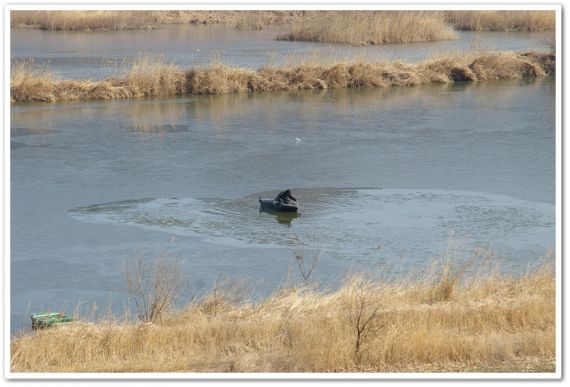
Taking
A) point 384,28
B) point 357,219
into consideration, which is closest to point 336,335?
point 357,219

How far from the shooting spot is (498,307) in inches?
323

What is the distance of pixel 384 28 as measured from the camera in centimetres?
2831

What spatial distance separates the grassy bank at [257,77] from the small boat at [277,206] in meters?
9.97

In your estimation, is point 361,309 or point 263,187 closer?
point 361,309

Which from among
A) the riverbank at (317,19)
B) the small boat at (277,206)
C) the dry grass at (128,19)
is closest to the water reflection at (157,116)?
the small boat at (277,206)

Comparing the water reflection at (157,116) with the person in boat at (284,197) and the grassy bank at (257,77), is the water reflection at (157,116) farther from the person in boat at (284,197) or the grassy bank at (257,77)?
the person in boat at (284,197)

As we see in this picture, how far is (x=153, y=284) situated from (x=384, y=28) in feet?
66.4

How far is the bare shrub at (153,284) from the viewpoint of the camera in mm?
8586

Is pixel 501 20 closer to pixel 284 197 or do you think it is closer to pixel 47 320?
→ pixel 284 197

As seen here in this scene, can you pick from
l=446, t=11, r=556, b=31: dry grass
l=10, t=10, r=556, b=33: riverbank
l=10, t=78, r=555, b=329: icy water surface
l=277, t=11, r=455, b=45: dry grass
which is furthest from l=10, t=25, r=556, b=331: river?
l=446, t=11, r=556, b=31: dry grass
